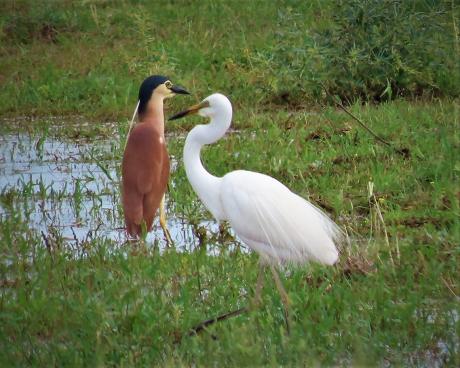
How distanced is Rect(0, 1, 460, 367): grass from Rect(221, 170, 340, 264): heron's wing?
21 centimetres

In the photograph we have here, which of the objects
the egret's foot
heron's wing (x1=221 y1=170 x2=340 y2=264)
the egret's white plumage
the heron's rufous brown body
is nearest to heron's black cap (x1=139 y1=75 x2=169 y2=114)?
the heron's rufous brown body

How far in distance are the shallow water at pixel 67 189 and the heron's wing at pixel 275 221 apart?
4.18 feet

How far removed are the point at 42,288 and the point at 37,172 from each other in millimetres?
3439

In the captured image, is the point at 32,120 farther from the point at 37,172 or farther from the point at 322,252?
the point at 322,252

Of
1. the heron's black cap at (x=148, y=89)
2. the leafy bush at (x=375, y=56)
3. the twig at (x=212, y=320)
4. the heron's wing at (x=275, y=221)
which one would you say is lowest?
the twig at (x=212, y=320)

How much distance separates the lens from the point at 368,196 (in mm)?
7289

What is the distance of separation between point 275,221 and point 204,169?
69 centimetres

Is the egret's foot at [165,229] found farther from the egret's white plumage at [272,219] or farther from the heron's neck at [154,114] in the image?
the egret's white plumage at [272,219]

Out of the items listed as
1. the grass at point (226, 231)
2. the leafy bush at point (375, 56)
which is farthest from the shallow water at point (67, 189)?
the leafy bush at point (375, 56)

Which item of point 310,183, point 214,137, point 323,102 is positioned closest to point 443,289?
point 214,137

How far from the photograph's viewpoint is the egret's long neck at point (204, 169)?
5.95 m

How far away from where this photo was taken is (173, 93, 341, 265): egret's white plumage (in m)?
5.53

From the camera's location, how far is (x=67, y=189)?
857cm

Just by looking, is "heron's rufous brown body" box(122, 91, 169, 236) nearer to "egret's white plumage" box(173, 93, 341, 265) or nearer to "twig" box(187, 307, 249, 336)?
"egret's white plumage" box(173, 93, 341, 265)
